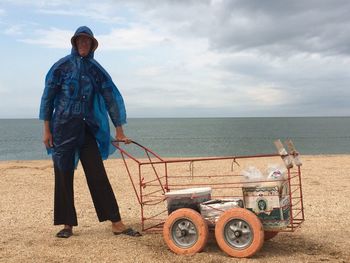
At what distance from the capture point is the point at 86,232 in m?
6.34

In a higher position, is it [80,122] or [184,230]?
[80,122]

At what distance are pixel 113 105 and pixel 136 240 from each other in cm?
170

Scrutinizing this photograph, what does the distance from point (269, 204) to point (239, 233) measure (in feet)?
1.40

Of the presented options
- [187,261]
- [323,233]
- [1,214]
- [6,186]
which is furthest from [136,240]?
[6,186]

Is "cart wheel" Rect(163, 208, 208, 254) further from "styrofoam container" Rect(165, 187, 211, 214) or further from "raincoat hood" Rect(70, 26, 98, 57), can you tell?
"raincoat hood" Rect(70, 26, 98, 57)

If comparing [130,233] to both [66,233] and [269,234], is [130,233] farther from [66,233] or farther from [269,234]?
[269,234]

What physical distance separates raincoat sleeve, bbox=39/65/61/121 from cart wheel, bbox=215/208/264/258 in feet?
8.31

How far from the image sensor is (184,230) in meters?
5.14

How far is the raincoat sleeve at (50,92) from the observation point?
590 cm

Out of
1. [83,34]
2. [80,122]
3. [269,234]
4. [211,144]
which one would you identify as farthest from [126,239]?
[211,144]

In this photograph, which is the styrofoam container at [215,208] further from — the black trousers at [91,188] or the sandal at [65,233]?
the sandal at [65,233]

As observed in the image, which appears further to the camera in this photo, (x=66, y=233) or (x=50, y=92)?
(x=66, y=233)

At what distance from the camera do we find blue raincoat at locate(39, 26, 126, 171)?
5859 millimetres

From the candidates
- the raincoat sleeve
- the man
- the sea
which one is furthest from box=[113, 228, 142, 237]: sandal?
the sea
